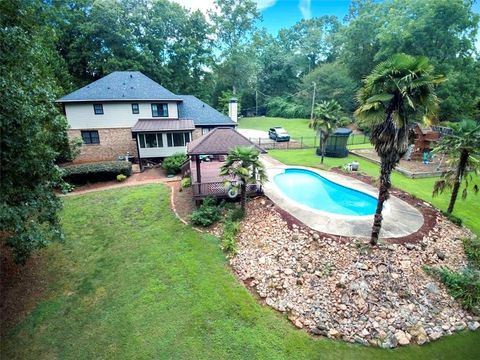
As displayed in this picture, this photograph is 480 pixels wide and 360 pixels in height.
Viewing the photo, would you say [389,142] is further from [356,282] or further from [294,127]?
[294,127]

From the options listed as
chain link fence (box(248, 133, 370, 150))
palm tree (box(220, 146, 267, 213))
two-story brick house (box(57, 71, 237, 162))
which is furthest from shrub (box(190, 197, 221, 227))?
chain link fence (box(248, 133, 370, 150))

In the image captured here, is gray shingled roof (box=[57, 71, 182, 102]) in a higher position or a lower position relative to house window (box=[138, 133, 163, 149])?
higher

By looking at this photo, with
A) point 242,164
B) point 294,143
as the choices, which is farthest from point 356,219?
point 294,143

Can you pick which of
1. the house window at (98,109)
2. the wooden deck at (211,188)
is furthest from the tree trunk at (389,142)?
the house window at (98,109)

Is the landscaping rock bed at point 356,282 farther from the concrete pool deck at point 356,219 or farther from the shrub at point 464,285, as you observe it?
the concrete pool deck at point 356,219

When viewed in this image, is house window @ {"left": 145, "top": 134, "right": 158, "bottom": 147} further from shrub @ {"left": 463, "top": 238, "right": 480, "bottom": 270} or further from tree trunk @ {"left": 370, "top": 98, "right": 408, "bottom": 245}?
shrub @ {"left": 463, "top": 238, "right": 480, "bottom": 270}

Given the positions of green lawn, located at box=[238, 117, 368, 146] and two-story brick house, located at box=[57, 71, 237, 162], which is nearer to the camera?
two-story brick house, located at box=[57, 71, 237, 162]
